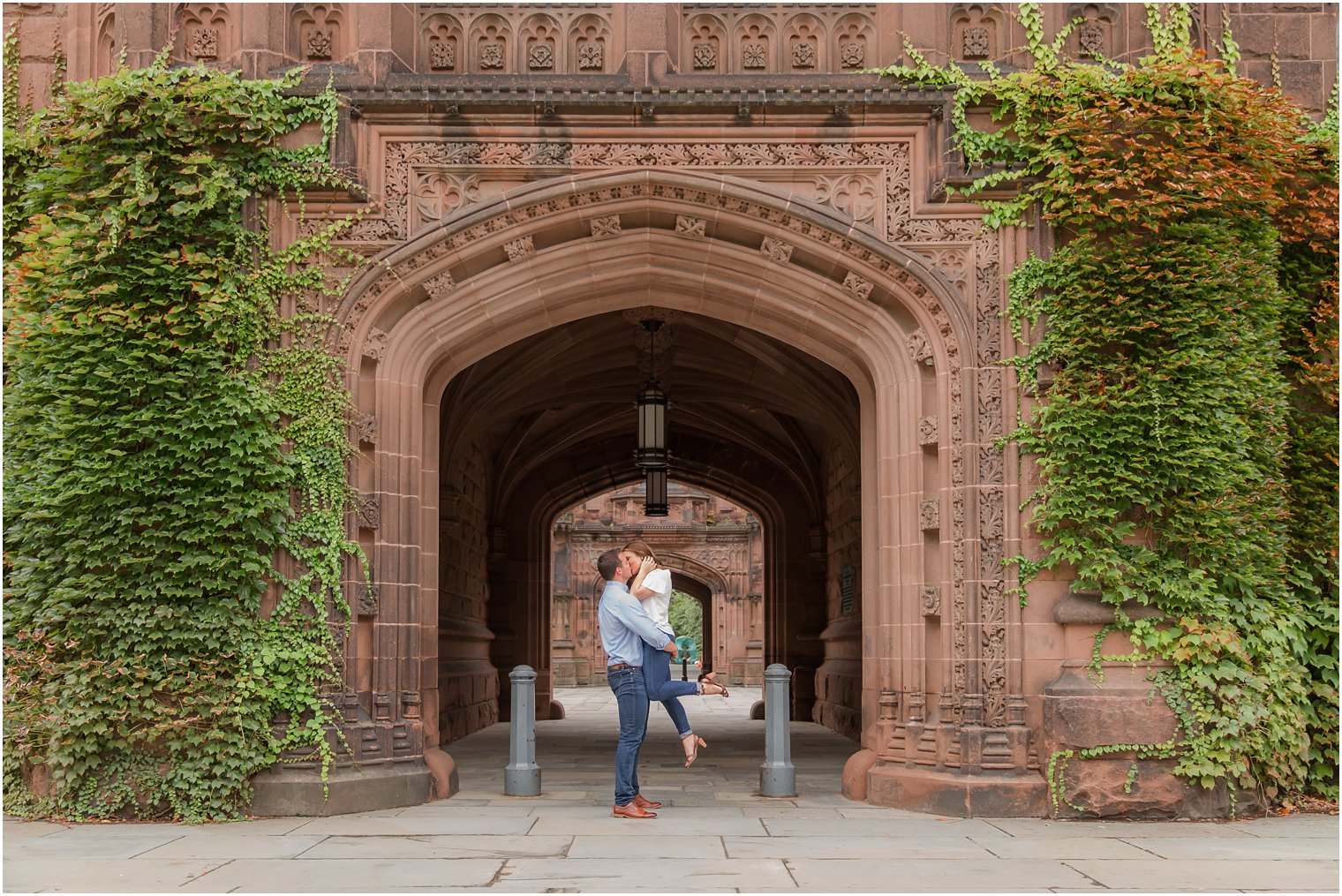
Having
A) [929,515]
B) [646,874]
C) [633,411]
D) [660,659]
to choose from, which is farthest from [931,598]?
[633,411]

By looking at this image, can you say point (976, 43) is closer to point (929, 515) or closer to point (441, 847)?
point (929, 515)

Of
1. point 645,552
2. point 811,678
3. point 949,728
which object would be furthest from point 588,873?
point 811,678

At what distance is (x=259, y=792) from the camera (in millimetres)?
8367

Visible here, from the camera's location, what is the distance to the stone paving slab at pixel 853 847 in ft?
22.2

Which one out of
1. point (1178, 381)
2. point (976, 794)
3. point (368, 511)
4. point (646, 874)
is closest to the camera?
point (646, 874)

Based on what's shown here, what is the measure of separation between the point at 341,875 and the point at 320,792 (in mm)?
2341

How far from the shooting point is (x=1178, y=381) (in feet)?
28.3

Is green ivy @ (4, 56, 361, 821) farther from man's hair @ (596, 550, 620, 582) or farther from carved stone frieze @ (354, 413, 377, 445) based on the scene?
man's hair @ (596, 550, 620, 582)

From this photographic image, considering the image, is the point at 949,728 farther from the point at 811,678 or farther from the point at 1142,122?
the point at 811,678

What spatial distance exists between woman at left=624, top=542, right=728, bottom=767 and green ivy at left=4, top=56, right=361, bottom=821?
6.40ft

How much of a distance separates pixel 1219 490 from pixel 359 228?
226 inches

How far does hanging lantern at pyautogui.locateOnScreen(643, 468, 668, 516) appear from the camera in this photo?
516 inches

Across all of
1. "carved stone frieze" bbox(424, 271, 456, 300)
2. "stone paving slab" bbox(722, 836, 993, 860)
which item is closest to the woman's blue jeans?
"stone paving slab" bbox(722, 836, 993, 860)

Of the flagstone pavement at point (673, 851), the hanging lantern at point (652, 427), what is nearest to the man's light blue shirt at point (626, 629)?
the flagstone pavement at point (673, 851)
